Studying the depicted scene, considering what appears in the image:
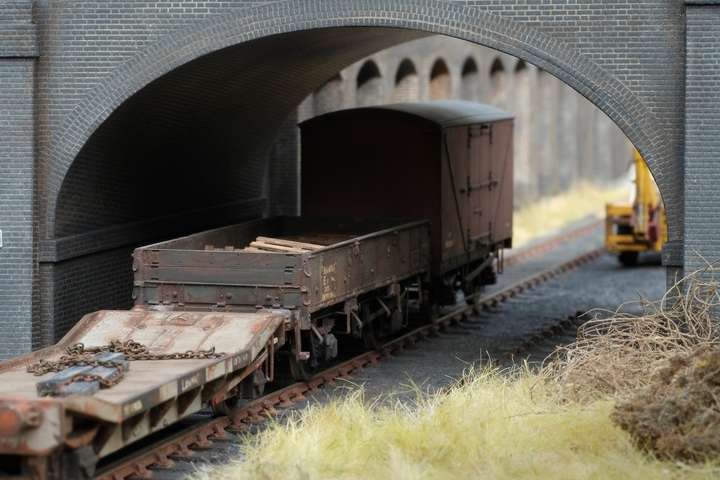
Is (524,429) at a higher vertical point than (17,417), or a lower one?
lower

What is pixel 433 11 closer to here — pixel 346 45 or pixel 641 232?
pixel 346 45

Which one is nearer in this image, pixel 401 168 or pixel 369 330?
pixel 369 330

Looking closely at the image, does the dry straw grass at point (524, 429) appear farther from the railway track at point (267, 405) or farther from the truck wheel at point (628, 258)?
the truck wheel at point (628, 258)

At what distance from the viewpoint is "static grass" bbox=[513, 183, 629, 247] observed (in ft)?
124

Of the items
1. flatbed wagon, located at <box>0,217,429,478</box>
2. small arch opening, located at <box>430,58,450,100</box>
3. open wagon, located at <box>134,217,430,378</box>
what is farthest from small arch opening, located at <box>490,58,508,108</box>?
open wagon, located at <box>134,217,430,378</box>

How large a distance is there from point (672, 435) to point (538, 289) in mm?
14943

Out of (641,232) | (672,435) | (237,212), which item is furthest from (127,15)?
(641,232)

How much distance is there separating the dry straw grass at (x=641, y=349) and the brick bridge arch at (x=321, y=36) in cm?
128

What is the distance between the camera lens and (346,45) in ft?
70.3

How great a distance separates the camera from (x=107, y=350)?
13.9 m

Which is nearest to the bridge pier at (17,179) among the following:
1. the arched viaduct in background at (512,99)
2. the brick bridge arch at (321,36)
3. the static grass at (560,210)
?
the brick bridge arch at (321,36)

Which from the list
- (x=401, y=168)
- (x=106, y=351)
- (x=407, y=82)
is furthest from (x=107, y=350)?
(x=407, y=82)

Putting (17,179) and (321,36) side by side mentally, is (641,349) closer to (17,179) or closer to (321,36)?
(321,36)

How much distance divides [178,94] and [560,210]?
2508 centimetres
